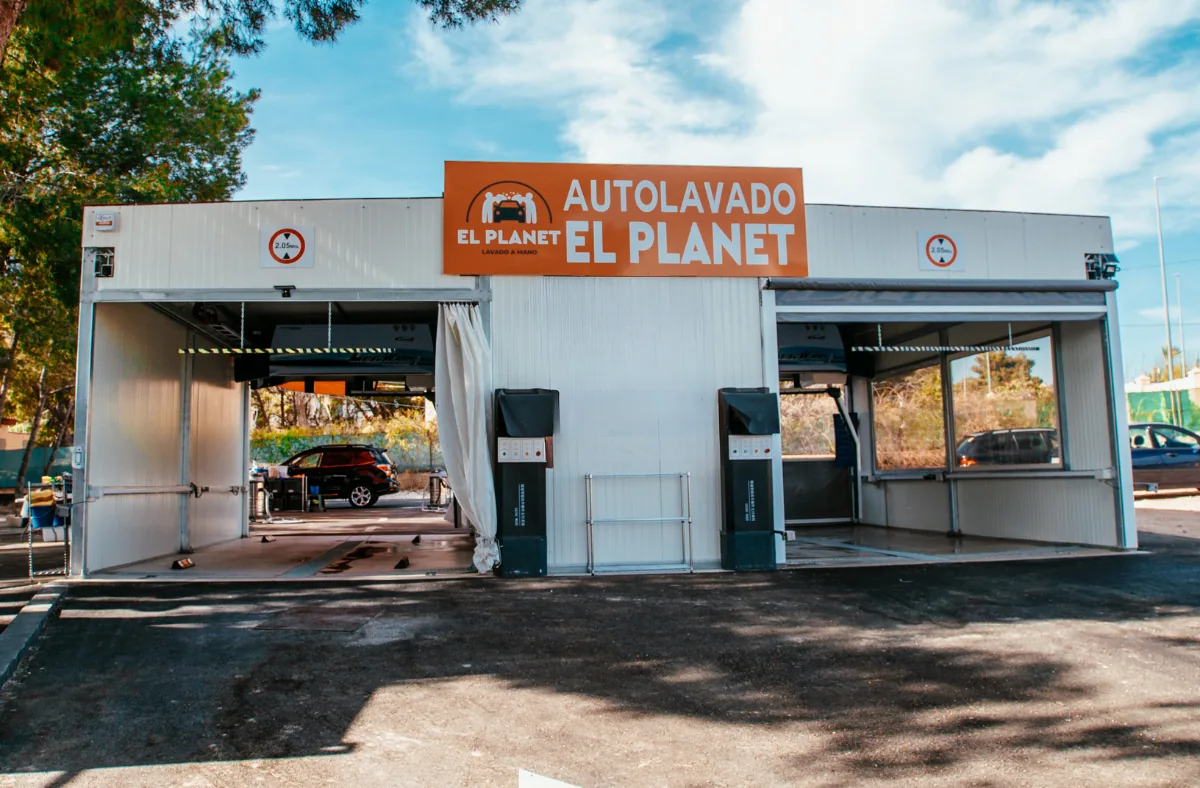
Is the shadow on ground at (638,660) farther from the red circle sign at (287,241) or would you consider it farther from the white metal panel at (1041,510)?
the red circle sign at (287,241)

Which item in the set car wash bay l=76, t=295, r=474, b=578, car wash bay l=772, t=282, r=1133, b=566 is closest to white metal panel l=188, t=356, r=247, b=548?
car wash bay l=76, t=295, r=474, b=578

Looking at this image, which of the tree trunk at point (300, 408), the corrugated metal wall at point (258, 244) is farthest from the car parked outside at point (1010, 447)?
the tree trunk at point (300, 408)

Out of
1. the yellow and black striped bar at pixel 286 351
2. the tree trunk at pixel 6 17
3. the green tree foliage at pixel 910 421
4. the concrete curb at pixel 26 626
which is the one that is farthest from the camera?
the green tree foliage at pixel 910 421

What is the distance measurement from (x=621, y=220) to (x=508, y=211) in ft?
4.00

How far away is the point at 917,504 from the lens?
43.4ft

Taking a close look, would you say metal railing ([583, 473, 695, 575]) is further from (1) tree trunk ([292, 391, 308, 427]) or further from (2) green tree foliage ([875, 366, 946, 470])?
(1) tree trunk ([292, 391, 308, 427])

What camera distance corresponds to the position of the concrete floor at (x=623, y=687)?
3.55 m

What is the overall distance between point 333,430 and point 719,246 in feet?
104

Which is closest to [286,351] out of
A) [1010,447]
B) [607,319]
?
[607,319]

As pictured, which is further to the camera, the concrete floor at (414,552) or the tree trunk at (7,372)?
the tree trunk at (7,372)

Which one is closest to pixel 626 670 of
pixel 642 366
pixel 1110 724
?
pixel 1110 724

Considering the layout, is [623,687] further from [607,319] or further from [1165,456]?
[1165,456]

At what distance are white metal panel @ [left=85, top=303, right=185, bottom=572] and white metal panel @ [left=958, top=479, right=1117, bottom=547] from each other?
10.9 meters

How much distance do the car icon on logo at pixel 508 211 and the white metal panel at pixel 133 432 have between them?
4286 millimetres
